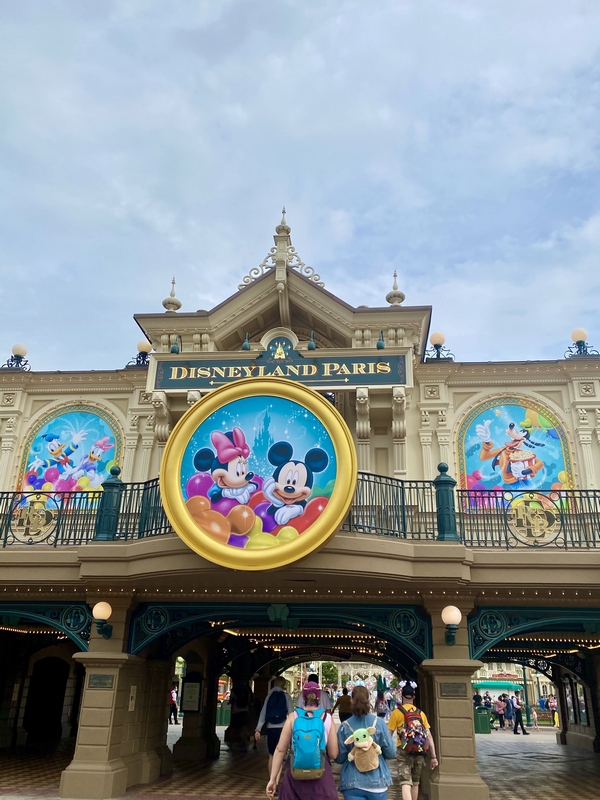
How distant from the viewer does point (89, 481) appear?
654 inches

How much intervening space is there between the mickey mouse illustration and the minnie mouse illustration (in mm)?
367

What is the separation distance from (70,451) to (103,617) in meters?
6.64

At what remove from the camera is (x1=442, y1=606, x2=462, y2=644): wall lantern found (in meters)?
10.6

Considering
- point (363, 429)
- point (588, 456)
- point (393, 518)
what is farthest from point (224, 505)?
point (588, 456)

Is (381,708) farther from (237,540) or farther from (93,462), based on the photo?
(237,540)

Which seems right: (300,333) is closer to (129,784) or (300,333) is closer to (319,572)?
(319,572)

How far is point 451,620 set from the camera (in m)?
10.6

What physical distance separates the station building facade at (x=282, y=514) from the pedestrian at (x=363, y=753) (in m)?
3.75

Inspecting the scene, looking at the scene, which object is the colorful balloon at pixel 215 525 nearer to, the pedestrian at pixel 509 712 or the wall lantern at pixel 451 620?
the wall lantern at pixel 451 620

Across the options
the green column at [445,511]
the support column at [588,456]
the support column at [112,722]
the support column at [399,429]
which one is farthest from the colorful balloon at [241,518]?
the support column at [588,456]

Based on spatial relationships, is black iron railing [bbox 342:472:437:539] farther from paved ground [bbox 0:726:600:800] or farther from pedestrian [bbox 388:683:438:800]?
paved ground [bbox 0:726:600:800]

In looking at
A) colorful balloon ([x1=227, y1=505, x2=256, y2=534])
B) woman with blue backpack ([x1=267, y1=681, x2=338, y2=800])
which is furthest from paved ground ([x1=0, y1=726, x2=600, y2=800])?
woman with blue backpack ([x1=267, y1=681, x2=338, y2=800])

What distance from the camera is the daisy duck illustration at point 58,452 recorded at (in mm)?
16906

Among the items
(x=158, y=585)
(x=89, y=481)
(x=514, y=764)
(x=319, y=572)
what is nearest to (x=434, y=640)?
(x=319, y=572)
